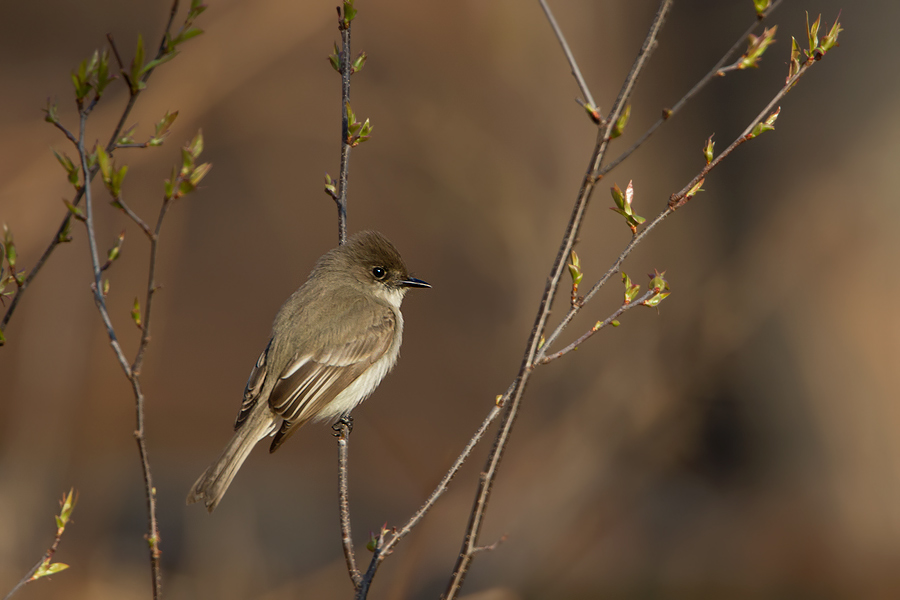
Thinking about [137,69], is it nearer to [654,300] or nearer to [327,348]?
[654,300]

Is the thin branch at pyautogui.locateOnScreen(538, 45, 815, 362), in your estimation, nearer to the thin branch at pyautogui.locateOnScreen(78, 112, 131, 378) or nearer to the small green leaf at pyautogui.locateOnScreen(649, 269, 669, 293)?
the small green leaf at pyautogui.locateOnScreen(649, 269, 669, 293)

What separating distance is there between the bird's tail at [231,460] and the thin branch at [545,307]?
62.0 inches

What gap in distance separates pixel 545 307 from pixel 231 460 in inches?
86.7

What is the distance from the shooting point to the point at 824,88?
6988mm

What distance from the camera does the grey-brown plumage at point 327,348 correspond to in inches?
152

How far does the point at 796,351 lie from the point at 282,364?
5.49m

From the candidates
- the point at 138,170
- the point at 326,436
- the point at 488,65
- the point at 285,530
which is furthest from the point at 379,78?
the point at 285,530

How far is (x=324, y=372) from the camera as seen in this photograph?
13.1 ft

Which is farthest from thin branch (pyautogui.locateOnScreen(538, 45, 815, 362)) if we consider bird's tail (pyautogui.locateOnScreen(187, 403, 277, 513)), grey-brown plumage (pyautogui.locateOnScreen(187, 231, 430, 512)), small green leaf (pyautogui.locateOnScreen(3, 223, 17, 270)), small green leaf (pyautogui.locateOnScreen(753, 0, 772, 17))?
grey-brown plumage (pyautogui.locateOnScreen(187, 231, 430, 512))

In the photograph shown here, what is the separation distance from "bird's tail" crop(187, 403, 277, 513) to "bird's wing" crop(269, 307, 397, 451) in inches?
3.6

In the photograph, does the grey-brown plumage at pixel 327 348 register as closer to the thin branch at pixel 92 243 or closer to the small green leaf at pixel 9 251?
the small green leaf at pixel 9 251

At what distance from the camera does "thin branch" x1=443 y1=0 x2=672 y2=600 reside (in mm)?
1799

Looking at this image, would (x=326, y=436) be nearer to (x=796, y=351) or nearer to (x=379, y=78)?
(x=379, y=78)

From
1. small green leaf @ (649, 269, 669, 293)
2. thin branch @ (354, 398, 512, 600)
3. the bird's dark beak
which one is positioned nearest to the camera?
thin branch @ (354, 398, 512, 600)
